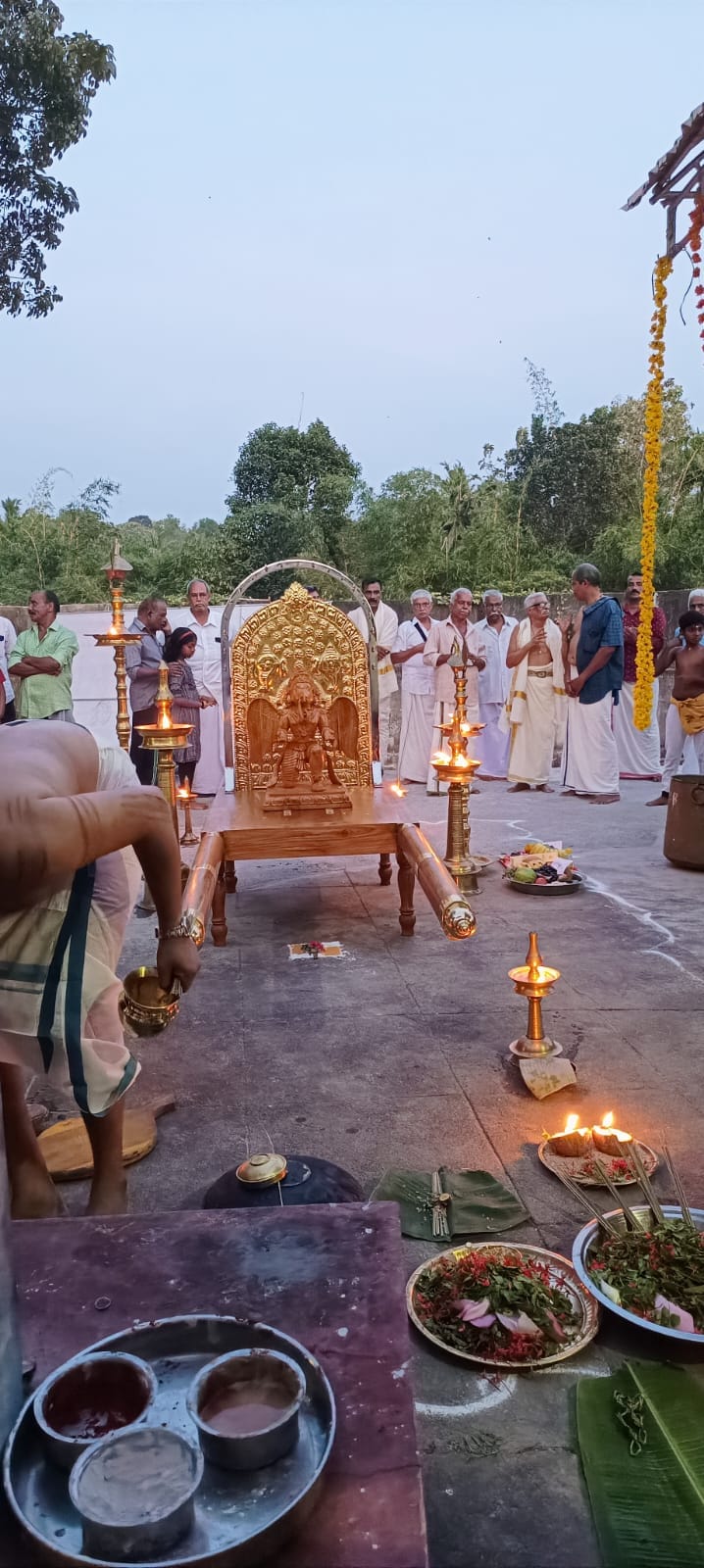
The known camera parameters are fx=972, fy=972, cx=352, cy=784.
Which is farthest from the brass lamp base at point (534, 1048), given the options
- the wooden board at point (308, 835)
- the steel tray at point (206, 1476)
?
the steel tray at point (206, 1476)

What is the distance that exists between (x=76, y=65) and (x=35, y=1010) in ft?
47.5

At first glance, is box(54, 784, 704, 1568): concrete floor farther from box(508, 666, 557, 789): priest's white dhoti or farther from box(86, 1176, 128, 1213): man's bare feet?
box(508, 666, 557, 789): priest's white dhoti

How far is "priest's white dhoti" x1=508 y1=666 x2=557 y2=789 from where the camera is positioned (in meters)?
10.3

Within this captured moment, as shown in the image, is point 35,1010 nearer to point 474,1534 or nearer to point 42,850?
point 42,850

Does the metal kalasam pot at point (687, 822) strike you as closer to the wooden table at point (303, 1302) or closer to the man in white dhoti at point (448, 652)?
the man in white dhoti at point (448, 652)

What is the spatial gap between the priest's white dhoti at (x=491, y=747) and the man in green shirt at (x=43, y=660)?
4.95m

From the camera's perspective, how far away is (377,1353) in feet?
4.20

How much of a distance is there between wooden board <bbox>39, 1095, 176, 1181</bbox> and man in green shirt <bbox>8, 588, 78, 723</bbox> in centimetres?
572

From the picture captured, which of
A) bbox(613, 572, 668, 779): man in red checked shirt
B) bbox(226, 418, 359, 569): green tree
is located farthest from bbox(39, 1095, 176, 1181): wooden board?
bbox(226, 418, 359, 569): green tree

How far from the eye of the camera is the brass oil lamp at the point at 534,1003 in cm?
358

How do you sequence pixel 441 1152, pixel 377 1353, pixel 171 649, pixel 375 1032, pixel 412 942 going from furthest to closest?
pixel 171 649 → pixel 412 942 → pixel 375 1032 → pixel 441 1152 → pixel 377 1353

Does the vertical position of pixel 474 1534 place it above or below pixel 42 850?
below

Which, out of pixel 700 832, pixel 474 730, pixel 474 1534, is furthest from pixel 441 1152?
pixel 700 832

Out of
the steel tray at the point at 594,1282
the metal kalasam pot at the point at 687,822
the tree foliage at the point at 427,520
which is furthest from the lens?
the tree foliage at the point at 427,520
